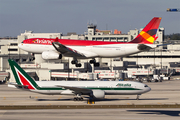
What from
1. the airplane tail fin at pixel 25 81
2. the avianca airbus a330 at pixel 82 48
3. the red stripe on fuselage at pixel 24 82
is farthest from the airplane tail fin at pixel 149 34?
the red stripe on fuselage at pixel 24 82

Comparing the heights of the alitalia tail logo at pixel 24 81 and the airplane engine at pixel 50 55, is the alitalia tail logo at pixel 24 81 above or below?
below

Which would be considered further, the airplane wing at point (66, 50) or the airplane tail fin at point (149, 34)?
the airplane tail fin at point (149, 34)

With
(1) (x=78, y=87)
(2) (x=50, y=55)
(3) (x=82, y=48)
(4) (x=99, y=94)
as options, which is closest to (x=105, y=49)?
(3) (x=82, y=48)

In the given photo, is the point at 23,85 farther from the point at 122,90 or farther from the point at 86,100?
the point at 122,90

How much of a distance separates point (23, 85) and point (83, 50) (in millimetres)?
15918

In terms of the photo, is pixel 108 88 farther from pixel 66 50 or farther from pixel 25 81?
pixel 25 81

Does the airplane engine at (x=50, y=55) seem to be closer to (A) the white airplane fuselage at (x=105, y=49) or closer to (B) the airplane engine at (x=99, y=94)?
(A) the white airplane fuselage at (x=105, y=49)

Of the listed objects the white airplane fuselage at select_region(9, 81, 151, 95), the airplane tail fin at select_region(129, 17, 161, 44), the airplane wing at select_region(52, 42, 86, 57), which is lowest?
the white airplane fuselage at select_region(9, 81, 151, 95)

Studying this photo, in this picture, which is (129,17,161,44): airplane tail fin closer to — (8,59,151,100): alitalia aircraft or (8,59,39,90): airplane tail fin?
(8,59,151,100): alitalia aircraft

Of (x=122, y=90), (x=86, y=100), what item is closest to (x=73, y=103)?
(x=86, y=100)

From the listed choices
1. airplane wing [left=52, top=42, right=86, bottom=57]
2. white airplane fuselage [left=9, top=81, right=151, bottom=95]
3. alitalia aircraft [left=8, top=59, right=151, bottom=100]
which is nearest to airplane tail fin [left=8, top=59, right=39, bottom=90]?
alitalia aircraft [left=8, top=59, right=151, bottom=100]

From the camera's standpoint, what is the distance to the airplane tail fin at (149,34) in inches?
2985

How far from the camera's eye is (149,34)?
76.7 m

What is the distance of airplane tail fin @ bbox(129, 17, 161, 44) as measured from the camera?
7581 centimetres
